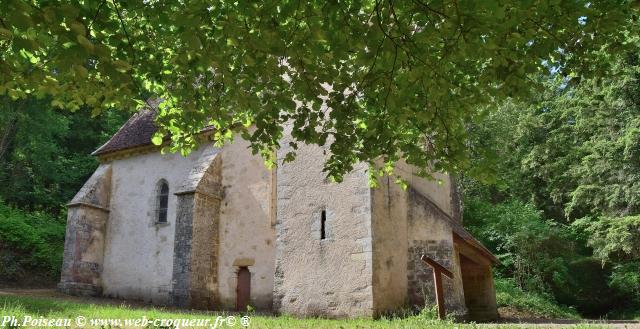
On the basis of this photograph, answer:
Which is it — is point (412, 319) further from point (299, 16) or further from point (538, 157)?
point (538, 157)

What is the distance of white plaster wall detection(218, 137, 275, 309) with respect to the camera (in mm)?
14867

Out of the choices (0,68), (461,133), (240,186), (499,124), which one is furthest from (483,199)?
(0,68)

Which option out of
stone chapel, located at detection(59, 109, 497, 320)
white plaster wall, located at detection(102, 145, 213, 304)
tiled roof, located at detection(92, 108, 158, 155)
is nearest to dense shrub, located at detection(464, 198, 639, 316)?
stone chapel, located at detection(59, 109, 497, 320)

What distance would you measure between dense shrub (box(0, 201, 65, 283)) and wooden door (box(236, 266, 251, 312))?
35.6 ft

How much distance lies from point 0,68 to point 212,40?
192cm

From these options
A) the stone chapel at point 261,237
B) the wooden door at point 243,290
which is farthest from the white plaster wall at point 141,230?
the wooden door at point 243,290

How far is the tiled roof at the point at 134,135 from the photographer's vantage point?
18353 mm

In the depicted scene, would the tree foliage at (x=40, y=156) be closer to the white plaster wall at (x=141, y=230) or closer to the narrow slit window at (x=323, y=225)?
the white plaster wall at (x=141, y=230)

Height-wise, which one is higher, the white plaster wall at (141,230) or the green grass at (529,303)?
the white plaster wall at (141,230)

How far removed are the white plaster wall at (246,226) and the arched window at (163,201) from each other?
2730 mm

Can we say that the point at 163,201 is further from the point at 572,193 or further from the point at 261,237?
the point at 572,193

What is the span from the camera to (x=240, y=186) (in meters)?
15.9

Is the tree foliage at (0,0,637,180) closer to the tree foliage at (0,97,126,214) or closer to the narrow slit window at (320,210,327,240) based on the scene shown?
the narrow slit window at (320,210,327,240)

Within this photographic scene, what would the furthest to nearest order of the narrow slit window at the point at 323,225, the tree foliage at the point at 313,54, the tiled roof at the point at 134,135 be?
the tiled roof at the point at 134,135, the narrow slit window at the point at 323,225, the tree foliage at the point at 313,54
